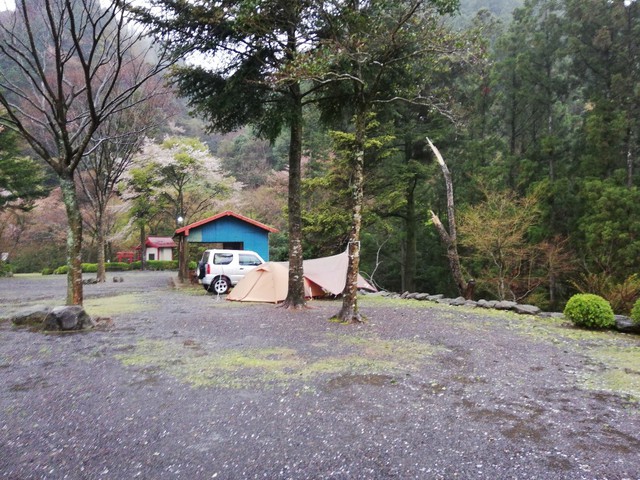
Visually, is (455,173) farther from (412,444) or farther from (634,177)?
(412,444)

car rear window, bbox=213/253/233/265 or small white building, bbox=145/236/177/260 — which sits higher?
small white building, bbox=145/236/177/260

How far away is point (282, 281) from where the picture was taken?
445 inches

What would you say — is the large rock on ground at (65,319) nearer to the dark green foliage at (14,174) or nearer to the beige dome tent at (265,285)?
the beige dome tent at (265,285)

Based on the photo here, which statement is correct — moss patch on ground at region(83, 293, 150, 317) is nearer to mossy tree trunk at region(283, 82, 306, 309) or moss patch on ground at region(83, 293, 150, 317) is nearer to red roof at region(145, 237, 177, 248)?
mossy tree trunk at region(283, 82, 306, 309)

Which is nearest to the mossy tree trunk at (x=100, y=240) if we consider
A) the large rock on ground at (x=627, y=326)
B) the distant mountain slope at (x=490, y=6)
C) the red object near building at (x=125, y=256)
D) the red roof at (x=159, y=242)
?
the red object near building at (x=125, y=256)

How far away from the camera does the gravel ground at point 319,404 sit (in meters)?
2.74

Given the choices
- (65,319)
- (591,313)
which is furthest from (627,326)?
(65,319)

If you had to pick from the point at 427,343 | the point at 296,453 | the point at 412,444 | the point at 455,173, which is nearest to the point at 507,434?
the point at 412,444

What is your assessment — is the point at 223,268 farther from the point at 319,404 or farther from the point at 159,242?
the point at 159,242

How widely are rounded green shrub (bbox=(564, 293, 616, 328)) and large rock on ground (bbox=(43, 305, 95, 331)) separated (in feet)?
29.2

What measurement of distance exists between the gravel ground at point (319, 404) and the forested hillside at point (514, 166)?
6075 mm

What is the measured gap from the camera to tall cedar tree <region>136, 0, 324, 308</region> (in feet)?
27.8

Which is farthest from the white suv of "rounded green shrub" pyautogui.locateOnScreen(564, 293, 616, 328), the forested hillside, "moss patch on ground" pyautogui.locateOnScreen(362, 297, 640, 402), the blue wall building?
"rounded green shrub" pyautogui.locateOnScreen(564, 293, 616, 328)

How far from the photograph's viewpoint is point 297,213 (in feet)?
31.8
